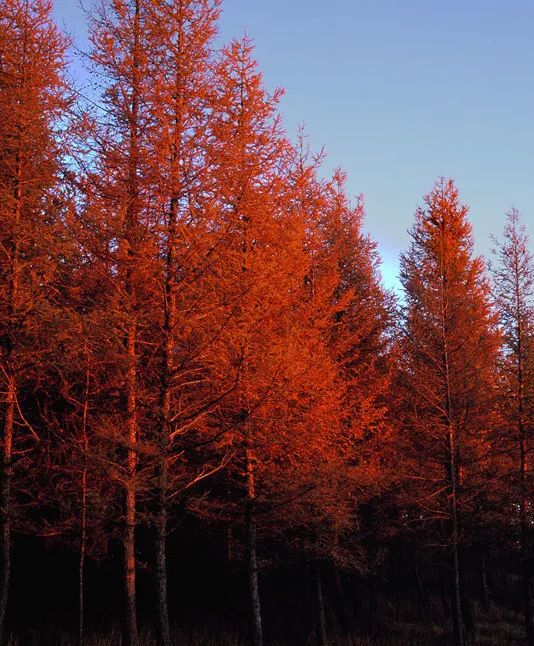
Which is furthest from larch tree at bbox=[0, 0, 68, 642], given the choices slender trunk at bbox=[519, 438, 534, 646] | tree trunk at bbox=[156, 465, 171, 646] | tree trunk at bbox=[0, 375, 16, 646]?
slender trunk at bbox=[519, 438, 534, 646]

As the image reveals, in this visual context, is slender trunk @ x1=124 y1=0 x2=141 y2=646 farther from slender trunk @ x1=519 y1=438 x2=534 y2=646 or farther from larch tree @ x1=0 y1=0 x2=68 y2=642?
slender trunk @ x1=519 y1=438 x2=534 y2=646

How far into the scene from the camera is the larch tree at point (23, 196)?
10758 millimetres

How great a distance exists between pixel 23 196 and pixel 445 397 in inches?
461

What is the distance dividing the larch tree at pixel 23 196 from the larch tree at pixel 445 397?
33.7 feet

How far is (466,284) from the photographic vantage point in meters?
22.6

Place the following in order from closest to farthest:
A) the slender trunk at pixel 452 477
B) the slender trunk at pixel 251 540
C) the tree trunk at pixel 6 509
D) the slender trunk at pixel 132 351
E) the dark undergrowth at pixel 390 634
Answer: the slender trunk at pixel 132 351, the tree trunk at pixel 6 509, the slender trunk at pixel 251 540, the dark undergrowth at pixel 390 634, the slender trunk at pixel 452 477

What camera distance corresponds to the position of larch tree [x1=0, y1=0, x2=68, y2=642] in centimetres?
1076

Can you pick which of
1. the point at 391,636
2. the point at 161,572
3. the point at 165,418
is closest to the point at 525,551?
the point at 391,636

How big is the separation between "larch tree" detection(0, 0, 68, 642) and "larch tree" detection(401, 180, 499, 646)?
33.7ft

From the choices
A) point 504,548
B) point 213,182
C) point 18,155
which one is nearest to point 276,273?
point 213,182

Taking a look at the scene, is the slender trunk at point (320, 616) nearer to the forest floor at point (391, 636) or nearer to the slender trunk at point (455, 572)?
the forest floor at point (391, 636)

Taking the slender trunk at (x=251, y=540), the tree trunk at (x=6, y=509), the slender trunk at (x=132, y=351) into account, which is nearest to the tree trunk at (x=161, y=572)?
the slender trunk at (x=132, y=351)

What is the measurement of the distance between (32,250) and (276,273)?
3898 mm

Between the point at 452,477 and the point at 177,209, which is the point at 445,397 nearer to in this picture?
the point at 452,477
